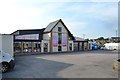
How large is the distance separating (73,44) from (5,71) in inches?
1342

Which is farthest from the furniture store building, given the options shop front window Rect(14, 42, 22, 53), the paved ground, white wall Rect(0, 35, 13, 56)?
the paved ground

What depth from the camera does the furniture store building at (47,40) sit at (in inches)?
1390

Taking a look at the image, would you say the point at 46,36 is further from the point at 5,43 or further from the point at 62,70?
the point at 62,70

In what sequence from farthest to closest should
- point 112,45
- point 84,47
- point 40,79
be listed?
1. point 112,45
2. point 84,47
3. point 40,79

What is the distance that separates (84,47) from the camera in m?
49.8

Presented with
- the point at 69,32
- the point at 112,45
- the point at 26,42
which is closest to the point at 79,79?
the point at 26,42

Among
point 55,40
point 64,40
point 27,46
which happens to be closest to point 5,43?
point 27,46

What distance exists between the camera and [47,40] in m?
39.2

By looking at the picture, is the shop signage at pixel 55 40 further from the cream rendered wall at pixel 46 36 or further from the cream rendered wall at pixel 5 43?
the cream rendered wall at pixel 5 43

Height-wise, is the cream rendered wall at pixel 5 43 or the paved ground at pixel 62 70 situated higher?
the cream rendered wall at pixel 5 43

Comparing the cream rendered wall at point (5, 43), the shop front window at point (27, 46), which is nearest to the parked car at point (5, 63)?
the cream rendered wall at point (5, 43)

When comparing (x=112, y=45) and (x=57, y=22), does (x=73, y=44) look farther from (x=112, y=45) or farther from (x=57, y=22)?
(x=112, y=45)

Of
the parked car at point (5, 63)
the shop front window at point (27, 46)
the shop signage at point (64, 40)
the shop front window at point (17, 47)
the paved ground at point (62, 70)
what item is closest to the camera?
the paved ground at point (62, 70)

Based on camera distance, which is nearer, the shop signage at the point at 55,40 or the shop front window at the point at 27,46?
the shop front window at the point at 27,46
